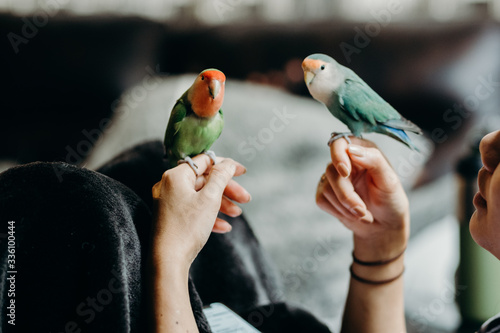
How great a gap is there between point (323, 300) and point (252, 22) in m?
0.72

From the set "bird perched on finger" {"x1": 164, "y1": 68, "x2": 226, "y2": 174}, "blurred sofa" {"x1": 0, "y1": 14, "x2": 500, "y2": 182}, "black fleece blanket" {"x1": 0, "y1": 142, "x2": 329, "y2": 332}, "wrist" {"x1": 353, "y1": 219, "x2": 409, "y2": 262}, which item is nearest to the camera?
"black fleece blanket" {"x1": 0, "y1": 142, "x2": 329, "y2": 332}

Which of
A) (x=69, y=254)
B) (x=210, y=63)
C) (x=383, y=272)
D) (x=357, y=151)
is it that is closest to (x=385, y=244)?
(x=383, y=272)

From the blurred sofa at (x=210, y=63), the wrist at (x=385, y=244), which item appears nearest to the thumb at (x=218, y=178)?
the wrist at (x=385, y=244)

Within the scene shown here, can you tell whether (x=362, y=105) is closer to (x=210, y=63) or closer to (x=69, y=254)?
(x=69, y=254)

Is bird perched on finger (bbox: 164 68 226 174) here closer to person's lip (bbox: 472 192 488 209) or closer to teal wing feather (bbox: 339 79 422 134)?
teal wing feather (bbox: 339 79 422 134)

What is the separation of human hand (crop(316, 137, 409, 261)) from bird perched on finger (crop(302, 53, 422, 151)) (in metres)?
0.03

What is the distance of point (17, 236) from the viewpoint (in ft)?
1.00

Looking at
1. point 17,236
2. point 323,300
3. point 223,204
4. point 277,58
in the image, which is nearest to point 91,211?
point 17,236

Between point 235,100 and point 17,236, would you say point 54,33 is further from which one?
point 17,236

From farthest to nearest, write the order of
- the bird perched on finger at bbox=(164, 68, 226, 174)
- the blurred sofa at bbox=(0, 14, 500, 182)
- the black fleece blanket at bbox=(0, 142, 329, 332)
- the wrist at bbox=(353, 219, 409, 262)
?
the blurred sofa at bbox=(0, 14, 500, 182)
the wrist at bbox=(353, 219, 409, 262)
the bird perched on finger at bbox=(164, 68, 226, 174)
the black fleece blanket at bbox=(0, 142, 329, 332)

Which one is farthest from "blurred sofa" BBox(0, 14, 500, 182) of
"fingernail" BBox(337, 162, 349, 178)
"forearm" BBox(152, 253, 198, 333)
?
"forearm" BBox(152, 253, 198, 333)

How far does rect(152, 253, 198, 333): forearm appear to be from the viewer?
339 mm

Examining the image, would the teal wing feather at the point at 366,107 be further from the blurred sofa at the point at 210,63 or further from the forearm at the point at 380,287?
the blurred sofa at the point at 210,63

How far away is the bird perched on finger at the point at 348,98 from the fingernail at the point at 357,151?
1 cm
